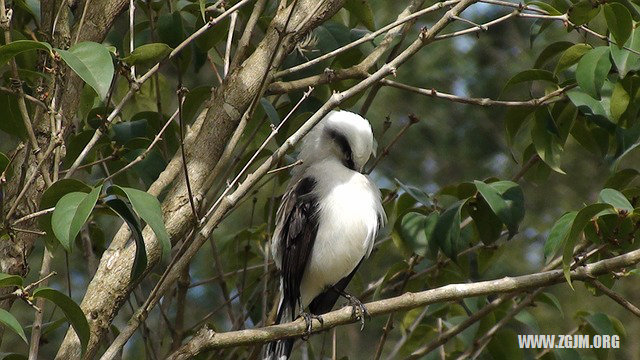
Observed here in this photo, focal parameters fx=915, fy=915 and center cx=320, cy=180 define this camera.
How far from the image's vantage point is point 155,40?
247cm

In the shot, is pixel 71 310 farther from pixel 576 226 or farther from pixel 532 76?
pixel 532 76

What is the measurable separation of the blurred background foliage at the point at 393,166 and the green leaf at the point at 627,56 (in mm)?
174

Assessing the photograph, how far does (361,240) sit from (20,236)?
116cm

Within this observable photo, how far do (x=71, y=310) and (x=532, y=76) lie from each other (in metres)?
1.33

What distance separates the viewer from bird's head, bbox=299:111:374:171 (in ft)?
9.39

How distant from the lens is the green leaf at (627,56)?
6.97ft

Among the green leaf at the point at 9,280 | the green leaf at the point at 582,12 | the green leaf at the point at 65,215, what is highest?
the green leaf at the point at 65,215

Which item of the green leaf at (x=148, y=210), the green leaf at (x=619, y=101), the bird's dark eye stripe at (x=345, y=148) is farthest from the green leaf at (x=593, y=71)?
the green leaf at (x=148, y=210)

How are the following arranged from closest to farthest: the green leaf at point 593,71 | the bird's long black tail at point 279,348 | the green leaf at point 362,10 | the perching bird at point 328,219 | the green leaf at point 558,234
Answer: the green leaf at point 558,234
the green leaf at point 593,71
the green leaf at point 362,10
the bird's long black tail at point 279,348
the perching bird at point 328,219

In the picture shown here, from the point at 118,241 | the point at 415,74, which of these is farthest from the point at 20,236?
the point at 415,74

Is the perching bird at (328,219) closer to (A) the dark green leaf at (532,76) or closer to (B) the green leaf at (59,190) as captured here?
(A) the dark green leaf at (532,76)

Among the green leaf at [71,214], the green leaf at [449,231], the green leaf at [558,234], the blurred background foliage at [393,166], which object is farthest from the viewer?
the blurred background foliage at [393,166]

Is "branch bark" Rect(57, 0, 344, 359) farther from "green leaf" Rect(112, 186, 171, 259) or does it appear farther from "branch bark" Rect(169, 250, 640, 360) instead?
"green leaf" Rect(112, 186, 171, 259)

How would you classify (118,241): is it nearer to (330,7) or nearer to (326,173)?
(330,7)
